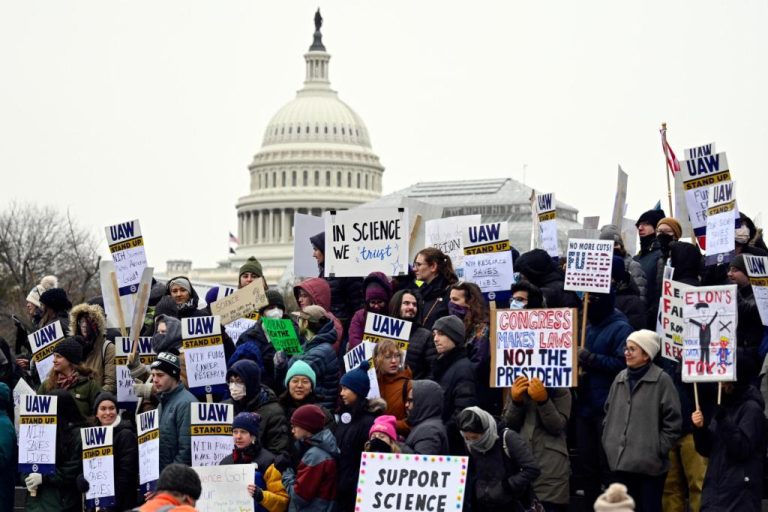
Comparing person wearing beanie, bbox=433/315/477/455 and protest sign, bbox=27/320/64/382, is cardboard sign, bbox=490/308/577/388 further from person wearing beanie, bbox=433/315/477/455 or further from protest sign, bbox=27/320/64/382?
protest sign, bbox=27/320/64/382

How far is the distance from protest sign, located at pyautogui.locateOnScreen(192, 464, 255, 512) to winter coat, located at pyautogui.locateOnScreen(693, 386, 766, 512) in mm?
3053

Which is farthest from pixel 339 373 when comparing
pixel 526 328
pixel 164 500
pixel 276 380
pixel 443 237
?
pixel 164 500

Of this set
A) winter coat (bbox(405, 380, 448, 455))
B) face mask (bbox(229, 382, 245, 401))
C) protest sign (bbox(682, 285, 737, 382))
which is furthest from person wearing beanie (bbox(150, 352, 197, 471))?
protest sign (bbox(682, 285, 737, 382))

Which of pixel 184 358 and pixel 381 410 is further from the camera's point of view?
pixel 184 358

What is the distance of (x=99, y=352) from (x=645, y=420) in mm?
5039

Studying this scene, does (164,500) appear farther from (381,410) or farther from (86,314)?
(86,314)

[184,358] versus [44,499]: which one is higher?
[184,358]

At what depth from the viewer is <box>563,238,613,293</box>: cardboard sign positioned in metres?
16.7

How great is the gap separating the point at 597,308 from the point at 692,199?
2487 millimetres

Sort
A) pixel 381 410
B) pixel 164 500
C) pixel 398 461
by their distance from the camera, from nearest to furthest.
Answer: pixel 164 500, pixel 398 461, pixel 381 410

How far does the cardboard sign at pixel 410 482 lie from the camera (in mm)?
14164

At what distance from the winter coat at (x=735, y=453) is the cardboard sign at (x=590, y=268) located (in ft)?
6.10

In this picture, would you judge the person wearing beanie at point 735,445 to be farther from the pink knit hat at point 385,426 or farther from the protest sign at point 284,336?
the protest sign at point 284,336

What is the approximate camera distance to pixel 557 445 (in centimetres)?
1571
